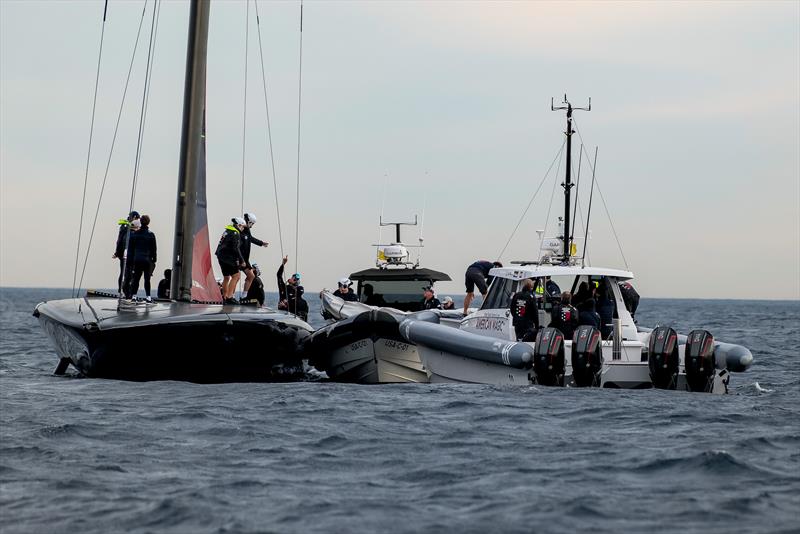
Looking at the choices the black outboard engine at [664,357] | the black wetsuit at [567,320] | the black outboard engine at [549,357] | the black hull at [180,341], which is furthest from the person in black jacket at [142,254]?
the black outboard engine at [664,357]

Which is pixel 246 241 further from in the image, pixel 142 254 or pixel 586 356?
pixel 586 356

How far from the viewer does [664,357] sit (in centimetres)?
1594

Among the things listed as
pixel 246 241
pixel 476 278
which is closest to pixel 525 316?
pixel 476 278

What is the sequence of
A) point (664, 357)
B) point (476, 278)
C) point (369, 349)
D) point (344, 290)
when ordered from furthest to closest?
point (344, 290) < point (476, 278) < point (369, 349) < point (664, 357)

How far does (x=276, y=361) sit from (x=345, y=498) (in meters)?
9.68

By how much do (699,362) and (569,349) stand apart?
182cm

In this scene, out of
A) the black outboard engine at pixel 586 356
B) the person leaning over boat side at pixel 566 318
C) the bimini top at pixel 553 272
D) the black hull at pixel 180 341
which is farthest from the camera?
the bimini top at pixel 553 272

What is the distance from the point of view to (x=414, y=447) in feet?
36.2

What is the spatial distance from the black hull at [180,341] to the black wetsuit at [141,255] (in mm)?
1460

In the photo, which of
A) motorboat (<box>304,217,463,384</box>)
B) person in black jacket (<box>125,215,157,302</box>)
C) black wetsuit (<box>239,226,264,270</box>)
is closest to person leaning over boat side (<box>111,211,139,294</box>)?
person in black jacket (<box>125,215,157,302</box>)

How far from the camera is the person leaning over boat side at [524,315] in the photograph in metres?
17.4

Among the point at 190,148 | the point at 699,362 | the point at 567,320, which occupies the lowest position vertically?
the point at 699,362

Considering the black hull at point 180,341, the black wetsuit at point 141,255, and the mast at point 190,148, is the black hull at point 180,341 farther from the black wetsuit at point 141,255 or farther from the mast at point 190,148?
the mast at point 190,148

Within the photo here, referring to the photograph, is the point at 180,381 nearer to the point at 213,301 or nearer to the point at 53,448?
the point at 213,301
